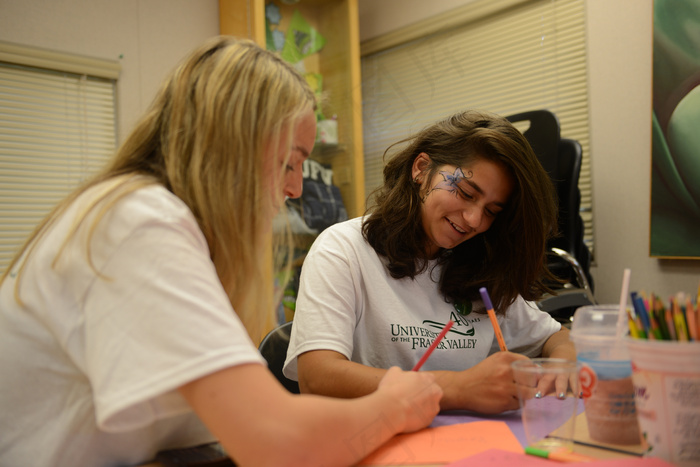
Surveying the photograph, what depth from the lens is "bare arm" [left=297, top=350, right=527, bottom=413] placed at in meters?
0.91

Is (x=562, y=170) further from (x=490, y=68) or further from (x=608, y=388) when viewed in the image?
(x=608, y=388)

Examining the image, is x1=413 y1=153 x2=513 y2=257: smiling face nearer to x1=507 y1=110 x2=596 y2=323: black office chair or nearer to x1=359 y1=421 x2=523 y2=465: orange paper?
x1=359 y1=421 x2=523 y2=465: orange paper

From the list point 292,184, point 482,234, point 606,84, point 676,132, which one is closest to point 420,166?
point 482,234

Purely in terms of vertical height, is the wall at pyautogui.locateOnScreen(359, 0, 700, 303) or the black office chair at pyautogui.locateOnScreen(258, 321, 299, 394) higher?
A: the wall at pyautogui.locateOnScreen(359, 0, 700, 303)

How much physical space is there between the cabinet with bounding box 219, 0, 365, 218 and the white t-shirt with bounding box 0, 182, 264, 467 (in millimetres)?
2341

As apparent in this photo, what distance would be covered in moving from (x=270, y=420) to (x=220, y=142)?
346mm

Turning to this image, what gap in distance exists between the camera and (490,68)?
278cm

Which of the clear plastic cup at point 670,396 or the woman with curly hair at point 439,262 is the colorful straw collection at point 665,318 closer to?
the clear plastic cup at point 670,396

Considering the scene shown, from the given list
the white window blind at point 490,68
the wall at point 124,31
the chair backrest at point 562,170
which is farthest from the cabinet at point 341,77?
the chair backrest at point 562,170

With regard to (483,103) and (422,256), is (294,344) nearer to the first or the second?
(422,256)

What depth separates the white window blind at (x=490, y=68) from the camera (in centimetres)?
257

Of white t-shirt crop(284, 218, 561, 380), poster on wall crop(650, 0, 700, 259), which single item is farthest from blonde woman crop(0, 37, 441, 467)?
poster on wall crop(650, 0, 700, 259)

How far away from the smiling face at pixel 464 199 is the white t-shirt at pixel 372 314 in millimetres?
111

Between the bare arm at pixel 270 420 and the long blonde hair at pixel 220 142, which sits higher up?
the long blonde hair at pixel 220 142
